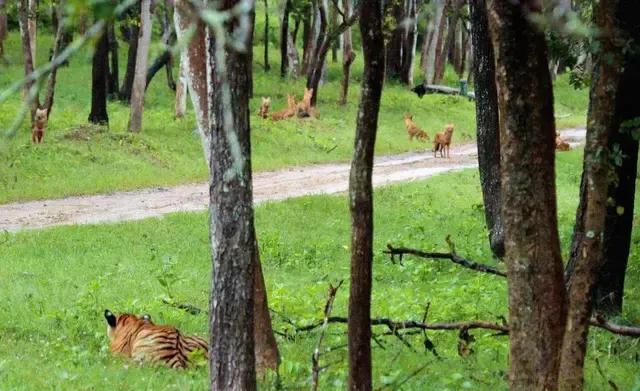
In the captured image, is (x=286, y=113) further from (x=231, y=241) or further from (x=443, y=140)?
(x=231, y=241)

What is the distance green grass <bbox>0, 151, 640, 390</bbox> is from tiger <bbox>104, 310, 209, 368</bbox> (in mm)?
157

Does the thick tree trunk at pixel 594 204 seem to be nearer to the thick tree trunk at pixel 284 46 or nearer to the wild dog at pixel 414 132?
the wild dog at pixel 414 132

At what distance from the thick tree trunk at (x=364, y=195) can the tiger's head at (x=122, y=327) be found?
3167 mm

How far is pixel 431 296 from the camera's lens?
473 inches

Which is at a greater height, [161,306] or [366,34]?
[366,34]

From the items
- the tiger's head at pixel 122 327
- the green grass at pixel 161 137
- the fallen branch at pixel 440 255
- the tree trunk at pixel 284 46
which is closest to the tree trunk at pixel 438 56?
the green grass at pixel 161 137

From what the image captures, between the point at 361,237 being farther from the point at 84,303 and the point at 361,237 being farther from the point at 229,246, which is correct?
the point at 84,303

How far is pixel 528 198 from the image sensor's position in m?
5.40

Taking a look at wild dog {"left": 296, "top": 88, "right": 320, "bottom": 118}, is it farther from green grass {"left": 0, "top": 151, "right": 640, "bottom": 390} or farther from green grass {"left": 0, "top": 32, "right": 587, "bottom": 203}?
green grass {"left": 0, "top": 151, "right": 640, "bottom": 390}

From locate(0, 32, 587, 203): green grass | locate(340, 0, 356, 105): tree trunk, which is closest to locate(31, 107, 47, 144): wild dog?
locate(0, 32, 587, 203): green grass

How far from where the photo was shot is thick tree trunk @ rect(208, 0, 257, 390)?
19.5 ft

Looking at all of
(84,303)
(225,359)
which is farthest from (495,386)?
(84,303)

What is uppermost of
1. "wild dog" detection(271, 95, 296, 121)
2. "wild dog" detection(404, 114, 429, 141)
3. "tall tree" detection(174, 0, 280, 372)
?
"tall tree" detection(174, 0, 280, 372)

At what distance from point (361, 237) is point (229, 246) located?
0.78 meters
